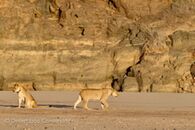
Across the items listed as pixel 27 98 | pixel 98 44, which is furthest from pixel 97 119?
pixel 98 44

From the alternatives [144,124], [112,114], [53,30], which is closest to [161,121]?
[144,124]

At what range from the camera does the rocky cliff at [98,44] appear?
41.3m

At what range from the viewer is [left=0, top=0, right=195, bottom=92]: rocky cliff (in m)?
41.3

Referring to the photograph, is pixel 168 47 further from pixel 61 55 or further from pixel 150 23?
pixel 61 55

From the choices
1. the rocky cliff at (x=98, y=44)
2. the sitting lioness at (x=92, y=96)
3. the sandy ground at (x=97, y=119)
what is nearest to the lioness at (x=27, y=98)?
the sandy ground at (x=97, y=119)

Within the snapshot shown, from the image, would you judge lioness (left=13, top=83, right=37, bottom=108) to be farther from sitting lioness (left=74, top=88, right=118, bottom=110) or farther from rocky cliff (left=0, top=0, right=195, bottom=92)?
rocky cliff (left=0, top=0, right=195, bottom=92)

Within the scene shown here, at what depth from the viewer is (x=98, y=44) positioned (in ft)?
144

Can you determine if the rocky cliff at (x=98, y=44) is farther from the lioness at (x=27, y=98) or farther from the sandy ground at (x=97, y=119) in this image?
the lioness at (x=27, y=98)

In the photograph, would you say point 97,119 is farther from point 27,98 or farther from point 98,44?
point 98,44

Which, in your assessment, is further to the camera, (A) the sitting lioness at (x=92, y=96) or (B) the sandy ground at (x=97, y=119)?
(A) the sitting lioness at (x=92, y=96)

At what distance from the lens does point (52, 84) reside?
136ft

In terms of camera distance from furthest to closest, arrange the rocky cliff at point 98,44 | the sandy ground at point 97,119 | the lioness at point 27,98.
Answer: the rocky cliff at point 98,44
the lioness at point 27,98
the sandy ground at point 97,119

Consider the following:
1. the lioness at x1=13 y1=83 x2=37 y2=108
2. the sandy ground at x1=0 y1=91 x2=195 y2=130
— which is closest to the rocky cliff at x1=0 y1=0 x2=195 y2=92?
the sandy ground at x1=0 y1=91 x2=195 y2=130

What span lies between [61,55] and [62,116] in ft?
73.8
